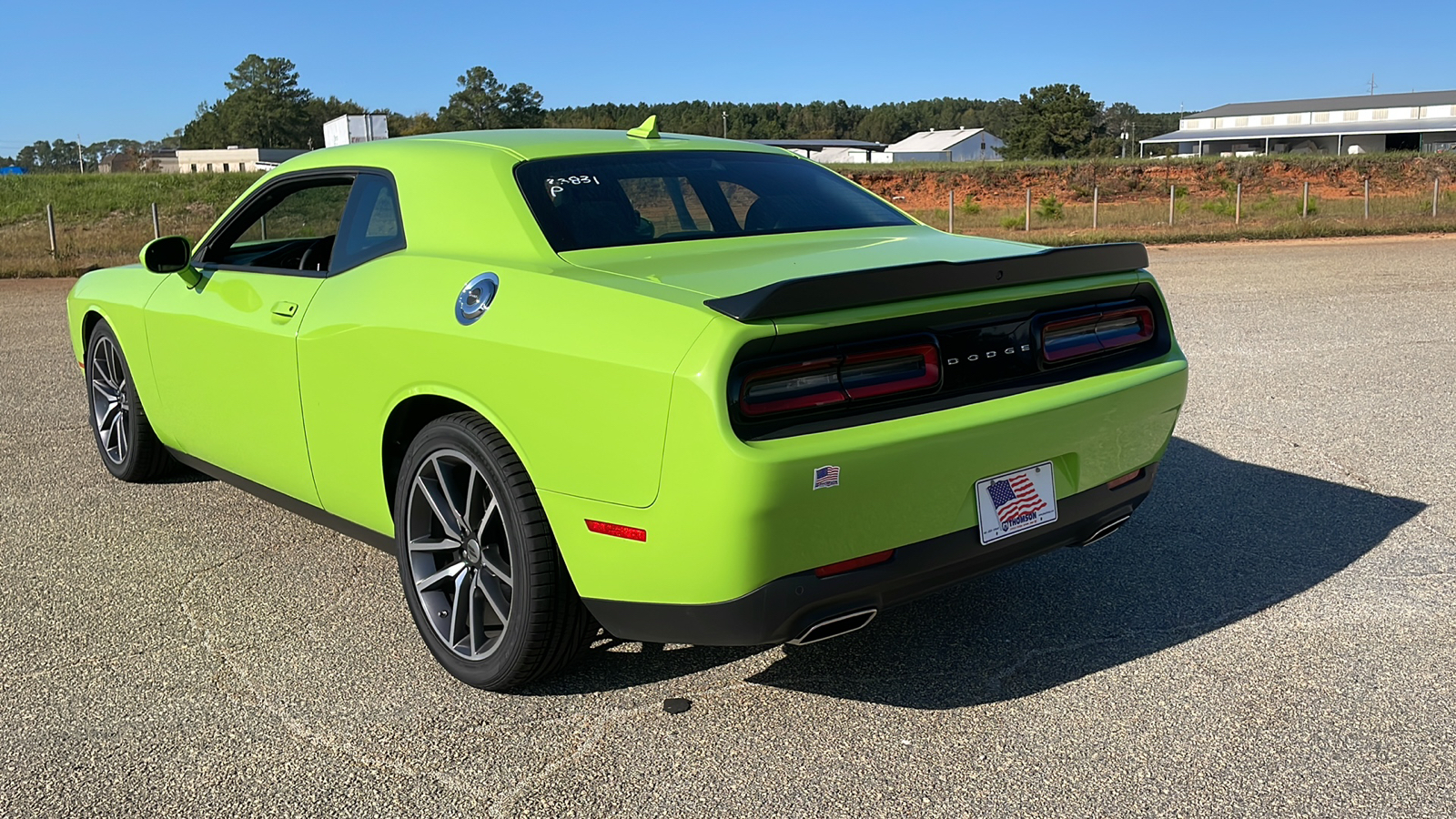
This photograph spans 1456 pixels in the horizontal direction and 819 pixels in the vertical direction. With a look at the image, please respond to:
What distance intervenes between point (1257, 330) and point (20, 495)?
28.8 feet

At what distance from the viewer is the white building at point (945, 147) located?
95500 mm

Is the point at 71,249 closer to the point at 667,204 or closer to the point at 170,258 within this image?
the point at 170,258

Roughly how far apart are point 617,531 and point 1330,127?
325 feet

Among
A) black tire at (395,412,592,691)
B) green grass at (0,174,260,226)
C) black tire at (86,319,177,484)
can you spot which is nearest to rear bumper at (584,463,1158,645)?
black tire at (395,412,592,691)

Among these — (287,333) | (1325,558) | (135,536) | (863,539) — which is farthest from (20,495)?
(1325,558)

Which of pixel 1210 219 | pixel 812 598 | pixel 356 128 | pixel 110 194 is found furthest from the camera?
pixel 110 194

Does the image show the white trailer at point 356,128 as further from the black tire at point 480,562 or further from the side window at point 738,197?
the black tire at point 480,562

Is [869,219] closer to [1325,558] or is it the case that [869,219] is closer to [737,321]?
[737,321]

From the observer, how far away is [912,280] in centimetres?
286

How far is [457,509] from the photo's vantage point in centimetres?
332

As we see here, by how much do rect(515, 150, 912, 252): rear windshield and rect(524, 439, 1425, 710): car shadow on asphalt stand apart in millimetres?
1252

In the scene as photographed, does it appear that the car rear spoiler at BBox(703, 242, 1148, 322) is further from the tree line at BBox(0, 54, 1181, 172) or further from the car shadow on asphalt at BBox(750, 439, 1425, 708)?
the tree line at BBox(0, 54, 1181, 172)

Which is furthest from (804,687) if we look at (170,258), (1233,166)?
(1233,166)

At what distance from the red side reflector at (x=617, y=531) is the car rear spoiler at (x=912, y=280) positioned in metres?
0.56
